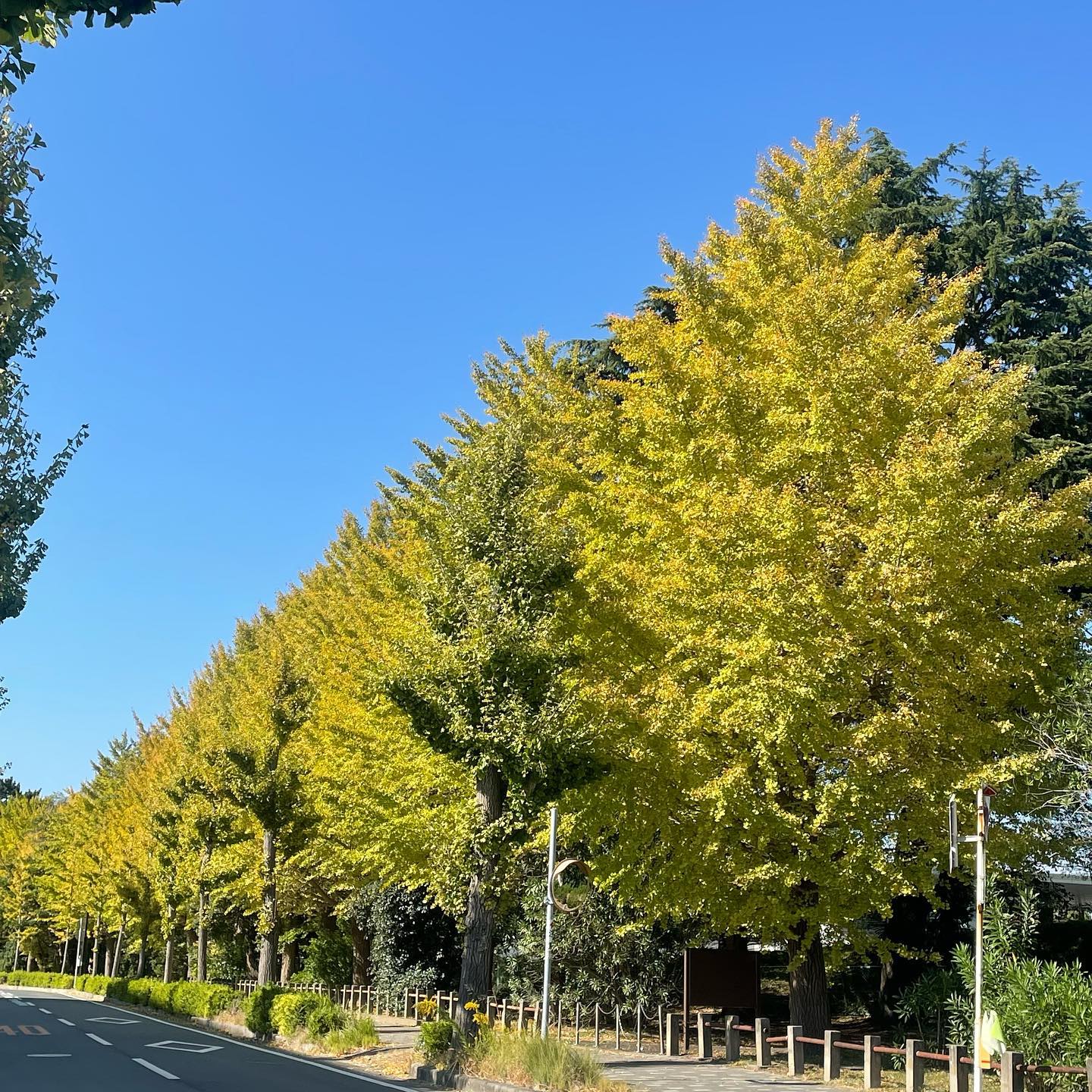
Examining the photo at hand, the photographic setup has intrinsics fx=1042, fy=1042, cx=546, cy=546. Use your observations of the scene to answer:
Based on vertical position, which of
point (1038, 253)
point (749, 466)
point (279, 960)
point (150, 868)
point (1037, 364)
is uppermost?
point (1038, 253)

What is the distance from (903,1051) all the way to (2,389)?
515 inches

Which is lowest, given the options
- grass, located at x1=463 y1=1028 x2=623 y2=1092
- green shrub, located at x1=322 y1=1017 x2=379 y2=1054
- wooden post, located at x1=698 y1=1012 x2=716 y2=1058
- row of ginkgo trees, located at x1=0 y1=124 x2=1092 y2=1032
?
green shrub, located at x1=322 y1=1017 x2=379 y2=1054

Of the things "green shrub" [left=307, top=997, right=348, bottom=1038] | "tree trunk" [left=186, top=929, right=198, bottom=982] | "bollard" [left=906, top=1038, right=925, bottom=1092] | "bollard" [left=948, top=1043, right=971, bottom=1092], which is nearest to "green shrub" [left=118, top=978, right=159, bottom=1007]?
"tree trunk" [left=186, top=929, right=198, bottom=982]

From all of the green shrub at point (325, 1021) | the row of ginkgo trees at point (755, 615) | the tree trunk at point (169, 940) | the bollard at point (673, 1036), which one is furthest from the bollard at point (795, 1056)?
the tree trunk at point (169, 940)

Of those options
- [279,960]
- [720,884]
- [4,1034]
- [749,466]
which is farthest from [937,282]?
[279,960]

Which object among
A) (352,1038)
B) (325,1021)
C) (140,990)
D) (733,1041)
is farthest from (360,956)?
(733,1041)

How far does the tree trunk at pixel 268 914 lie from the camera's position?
24.3 meters

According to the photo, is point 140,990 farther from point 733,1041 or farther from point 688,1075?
point 688,1075

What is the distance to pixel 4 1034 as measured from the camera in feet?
71.2

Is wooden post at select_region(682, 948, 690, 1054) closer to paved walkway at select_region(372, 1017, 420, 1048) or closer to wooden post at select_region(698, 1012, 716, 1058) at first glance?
wooden post at select_region(698, 1012, 716, 1058)

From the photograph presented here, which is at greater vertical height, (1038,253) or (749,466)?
(1038,253)

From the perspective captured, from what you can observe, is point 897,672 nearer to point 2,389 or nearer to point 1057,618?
point 1057,618

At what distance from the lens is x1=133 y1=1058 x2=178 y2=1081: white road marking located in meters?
13.8

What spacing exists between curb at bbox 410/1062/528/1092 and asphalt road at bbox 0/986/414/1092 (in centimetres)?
42
